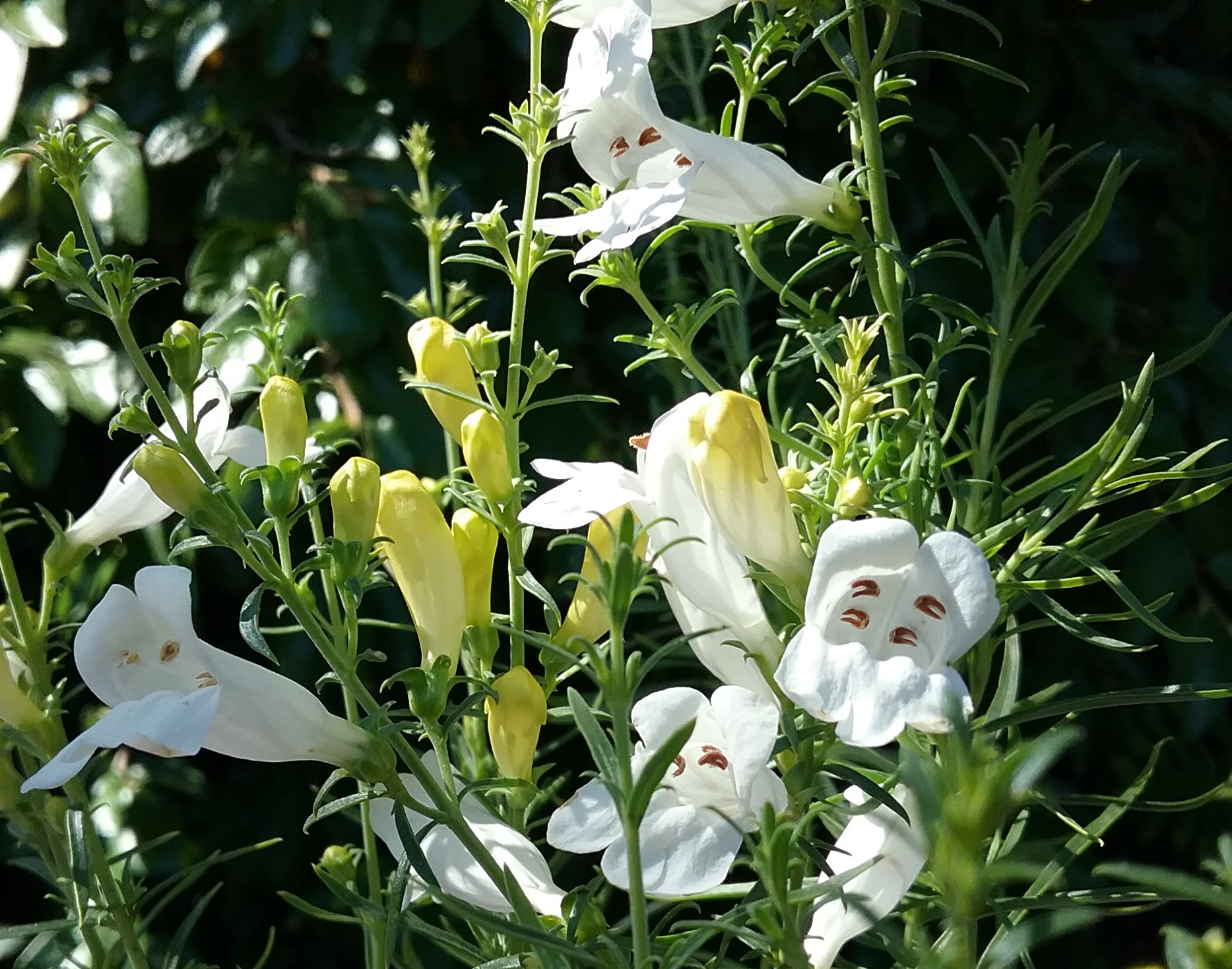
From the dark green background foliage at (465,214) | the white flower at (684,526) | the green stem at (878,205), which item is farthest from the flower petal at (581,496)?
the dark green background foliage at (465,214)

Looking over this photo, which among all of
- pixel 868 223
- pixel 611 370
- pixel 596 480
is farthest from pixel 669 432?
pixel 611 370

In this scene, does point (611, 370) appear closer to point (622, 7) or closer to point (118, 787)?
point (118, 787)

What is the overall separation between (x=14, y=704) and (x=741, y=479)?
26cm

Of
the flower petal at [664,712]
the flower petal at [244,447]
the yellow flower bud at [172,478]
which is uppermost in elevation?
the yellow flower bud at [172,478]

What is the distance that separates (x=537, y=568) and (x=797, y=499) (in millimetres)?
586

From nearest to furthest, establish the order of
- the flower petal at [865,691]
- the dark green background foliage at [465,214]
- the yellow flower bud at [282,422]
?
the flower petal at [865,691]
the yellow flower bud at [282,422]
the dark green background foliage at [465,214]

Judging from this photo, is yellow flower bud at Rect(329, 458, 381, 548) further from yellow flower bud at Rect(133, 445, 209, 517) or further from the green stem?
Result: the green stem

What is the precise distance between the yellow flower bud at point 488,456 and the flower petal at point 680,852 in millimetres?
115

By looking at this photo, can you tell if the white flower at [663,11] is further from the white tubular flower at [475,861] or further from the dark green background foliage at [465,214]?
the dark green background foliage at [465,214]

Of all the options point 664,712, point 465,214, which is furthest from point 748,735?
point 465,214

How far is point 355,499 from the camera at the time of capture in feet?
1.25

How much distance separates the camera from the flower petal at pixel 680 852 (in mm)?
343

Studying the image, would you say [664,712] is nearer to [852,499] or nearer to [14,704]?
[852,499]

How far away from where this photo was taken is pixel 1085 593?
979 millimetres
